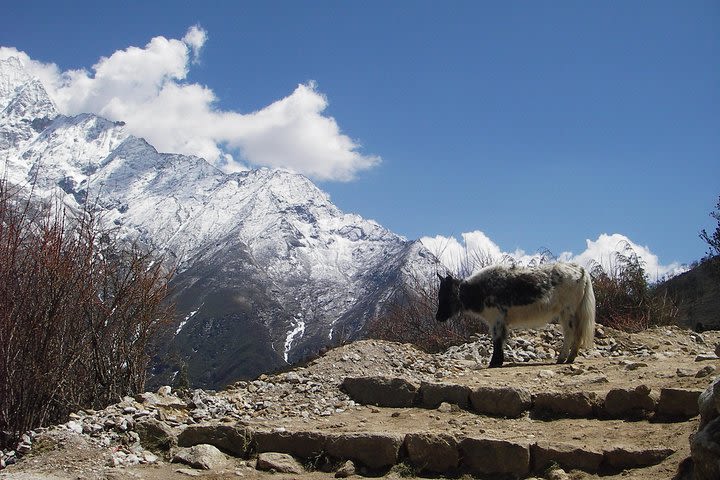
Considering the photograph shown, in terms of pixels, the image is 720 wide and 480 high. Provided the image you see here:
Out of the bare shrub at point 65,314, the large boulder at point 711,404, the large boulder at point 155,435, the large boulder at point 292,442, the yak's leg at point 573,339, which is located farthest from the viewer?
the yak's leg at point 573,339

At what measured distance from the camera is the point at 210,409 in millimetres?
9836

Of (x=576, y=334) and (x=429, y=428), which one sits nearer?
(x=429, y=428)

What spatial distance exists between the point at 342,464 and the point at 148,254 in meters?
5.24

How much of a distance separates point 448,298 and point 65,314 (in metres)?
8.25

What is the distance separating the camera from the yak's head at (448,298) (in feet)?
47.7

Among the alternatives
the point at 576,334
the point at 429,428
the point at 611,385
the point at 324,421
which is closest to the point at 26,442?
the point at 324,421

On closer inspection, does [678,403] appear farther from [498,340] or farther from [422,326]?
[422,326]

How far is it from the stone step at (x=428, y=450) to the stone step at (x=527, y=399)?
0.58 metres

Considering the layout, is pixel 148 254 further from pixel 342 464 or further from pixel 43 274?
pixel 342 464

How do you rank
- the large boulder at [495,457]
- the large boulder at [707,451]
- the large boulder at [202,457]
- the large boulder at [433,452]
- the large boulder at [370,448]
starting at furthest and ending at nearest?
the large boulder at [202,457] < the large boulder at [370,448] < the large boulder at [433,452] < the large boulder at [495,457] < the large boulder at [707,451]

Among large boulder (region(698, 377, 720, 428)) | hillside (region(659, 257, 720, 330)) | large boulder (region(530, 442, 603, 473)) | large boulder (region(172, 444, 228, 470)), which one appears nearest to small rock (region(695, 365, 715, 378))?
large boulder (region(530, 442, 603, 473))

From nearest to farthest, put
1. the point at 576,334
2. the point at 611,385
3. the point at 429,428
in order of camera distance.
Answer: the point at 429,428
the point at 611,385
the point at 576,334

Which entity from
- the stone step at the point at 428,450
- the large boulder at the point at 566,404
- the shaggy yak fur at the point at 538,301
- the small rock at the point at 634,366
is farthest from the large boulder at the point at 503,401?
the shaggy yak fur at the point at 538,301

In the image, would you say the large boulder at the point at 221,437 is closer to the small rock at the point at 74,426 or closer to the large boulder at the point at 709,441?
the small rock at the point at 74,426
